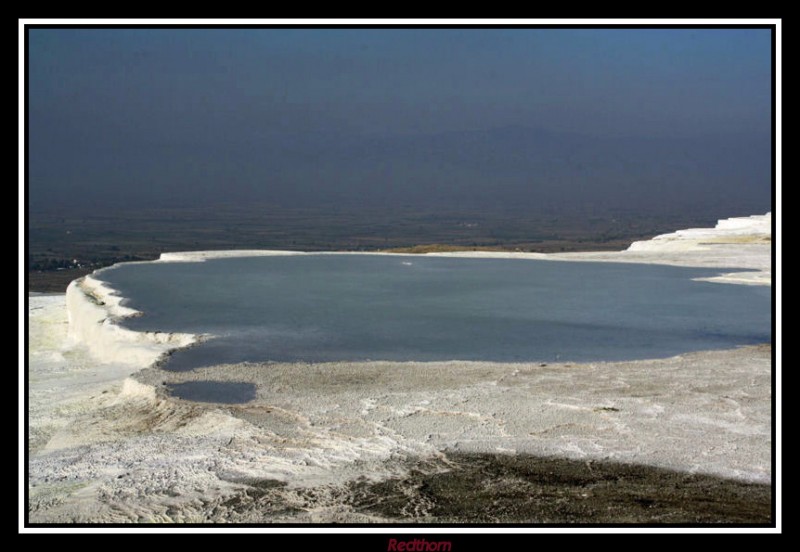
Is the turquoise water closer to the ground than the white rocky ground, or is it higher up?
higher up

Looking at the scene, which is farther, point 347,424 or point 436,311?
point 436,311

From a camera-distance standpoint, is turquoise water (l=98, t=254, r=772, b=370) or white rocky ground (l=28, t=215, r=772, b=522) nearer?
white rocky ground (l=28, t=215, r=772, b=522)

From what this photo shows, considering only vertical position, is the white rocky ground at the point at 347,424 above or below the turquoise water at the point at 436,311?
below

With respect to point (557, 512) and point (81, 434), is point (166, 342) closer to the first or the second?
point (81, 434)
